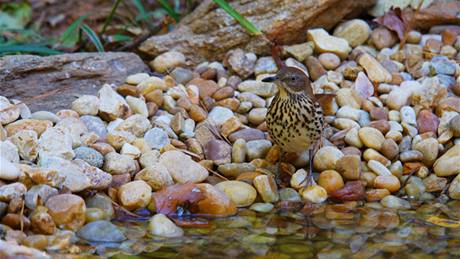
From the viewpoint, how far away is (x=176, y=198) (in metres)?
4.36

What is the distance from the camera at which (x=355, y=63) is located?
5.79 metres

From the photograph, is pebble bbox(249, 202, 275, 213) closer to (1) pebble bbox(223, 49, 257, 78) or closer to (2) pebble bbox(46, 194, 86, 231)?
(2) pebble bbox(46, 194, 86, 231)

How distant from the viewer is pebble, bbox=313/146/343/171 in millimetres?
4926

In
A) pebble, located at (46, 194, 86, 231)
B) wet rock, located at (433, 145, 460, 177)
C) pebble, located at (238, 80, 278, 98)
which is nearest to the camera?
pebble, located at (46, 194, 86, 231)

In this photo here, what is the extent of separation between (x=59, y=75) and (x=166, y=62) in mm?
828

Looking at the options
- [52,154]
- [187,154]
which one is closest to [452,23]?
[187,154]

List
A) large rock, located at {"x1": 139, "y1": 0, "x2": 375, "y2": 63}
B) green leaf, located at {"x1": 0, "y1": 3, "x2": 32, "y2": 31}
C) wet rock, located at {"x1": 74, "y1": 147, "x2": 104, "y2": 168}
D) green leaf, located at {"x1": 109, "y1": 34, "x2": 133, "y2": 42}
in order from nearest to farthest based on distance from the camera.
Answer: wet rock, located at {"x1": 74, "y1": 147, "x2": 104, "y2": 168} → large rock, located at {"x1": 139, "y1": 0, "x2": 375, "y2": 63} → green leaf, located at {"x1": 109, "y1": 34, "x2": 133, "y2": 42} → green leaf, located at {"x1": 0, "y1": 3, "x2": 32, "y2": 31}

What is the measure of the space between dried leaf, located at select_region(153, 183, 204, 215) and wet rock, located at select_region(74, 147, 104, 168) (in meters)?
0.39

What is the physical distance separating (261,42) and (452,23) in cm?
148

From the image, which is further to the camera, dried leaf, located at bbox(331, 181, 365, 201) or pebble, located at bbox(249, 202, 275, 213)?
dried leaf, located at bbox(331, 181, 365, 201)

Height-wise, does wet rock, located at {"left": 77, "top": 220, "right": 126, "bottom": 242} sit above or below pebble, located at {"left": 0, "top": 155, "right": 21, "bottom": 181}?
below

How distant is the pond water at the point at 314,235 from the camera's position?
382 centimetres

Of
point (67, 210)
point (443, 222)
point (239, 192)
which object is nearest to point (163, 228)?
point (67, 210)

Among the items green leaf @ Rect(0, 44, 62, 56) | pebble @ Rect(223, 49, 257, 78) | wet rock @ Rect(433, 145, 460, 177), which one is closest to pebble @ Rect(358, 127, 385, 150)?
wet rock @ Rect(433, 145, 460, 177)
